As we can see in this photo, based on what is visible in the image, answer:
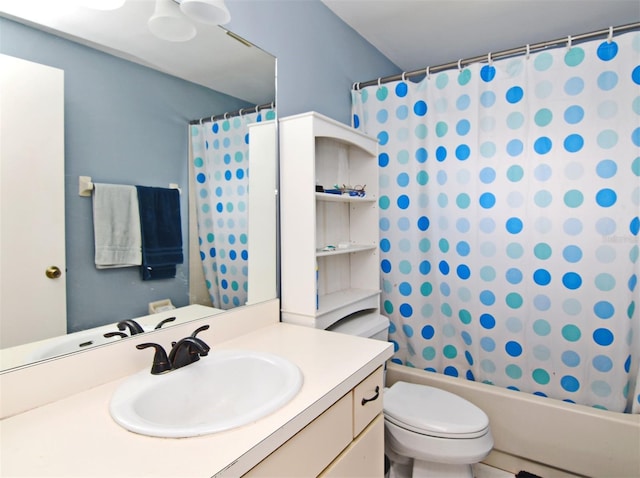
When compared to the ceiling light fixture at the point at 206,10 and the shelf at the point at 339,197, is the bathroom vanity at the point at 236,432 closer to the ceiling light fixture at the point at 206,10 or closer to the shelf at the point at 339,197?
the shelf at the point at 339,197

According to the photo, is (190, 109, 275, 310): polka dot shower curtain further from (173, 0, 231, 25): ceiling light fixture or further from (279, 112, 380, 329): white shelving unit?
(173, 0, 231, 25): ceiling light fixture

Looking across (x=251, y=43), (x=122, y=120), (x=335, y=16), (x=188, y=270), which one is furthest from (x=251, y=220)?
(x=335, y=16)

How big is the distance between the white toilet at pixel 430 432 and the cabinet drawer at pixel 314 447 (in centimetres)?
59

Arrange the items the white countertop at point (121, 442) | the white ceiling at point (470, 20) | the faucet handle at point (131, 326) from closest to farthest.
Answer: the white countertop at point (121, 442) < the faucet handle at point (131, 326) < the white ceiling at point (470, 20)

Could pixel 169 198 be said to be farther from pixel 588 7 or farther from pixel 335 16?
pixel 588 7

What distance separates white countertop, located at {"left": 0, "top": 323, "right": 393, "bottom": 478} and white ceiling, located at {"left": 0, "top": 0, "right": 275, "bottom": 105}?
92 centimetres

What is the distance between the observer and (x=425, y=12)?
6.58ft

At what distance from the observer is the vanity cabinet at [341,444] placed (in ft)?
2.54

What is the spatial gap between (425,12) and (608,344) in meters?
1.91

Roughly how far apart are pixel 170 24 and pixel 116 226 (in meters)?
0.69

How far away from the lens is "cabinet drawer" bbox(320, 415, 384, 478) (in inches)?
37.7

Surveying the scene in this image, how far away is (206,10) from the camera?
3.97ft

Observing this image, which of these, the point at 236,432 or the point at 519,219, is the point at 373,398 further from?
the point at 519,219

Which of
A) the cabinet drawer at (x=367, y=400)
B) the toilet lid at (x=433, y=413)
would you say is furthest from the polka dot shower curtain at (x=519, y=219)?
the cabinet drawer at (x=367, y=400)
